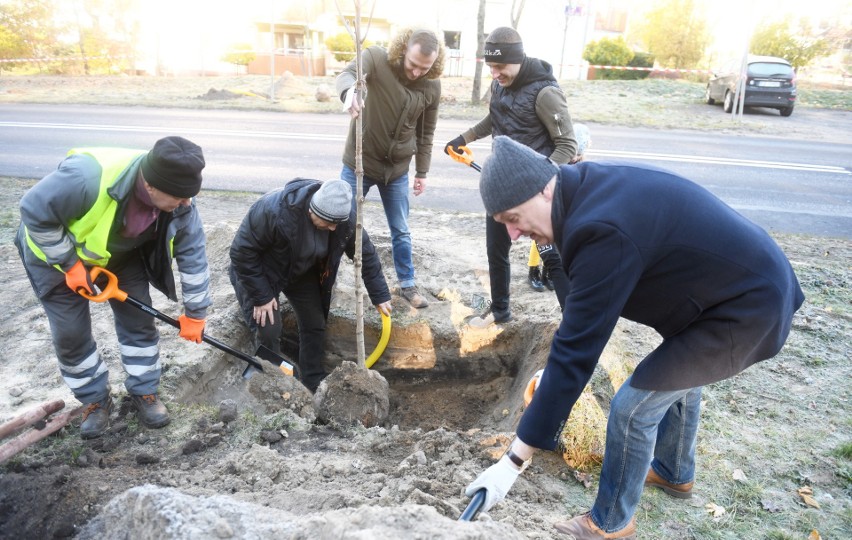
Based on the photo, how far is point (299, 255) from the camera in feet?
12.4

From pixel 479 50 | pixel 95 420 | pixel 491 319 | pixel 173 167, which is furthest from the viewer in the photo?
pixel 479 50

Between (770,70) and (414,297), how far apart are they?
1428 cm

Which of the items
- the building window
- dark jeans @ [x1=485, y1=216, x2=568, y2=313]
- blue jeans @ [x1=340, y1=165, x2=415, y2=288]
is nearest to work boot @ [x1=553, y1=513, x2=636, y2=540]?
dark jeans @ [x1=485, y1=216, x2=568, y2=313]

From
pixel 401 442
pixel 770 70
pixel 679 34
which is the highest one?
pixel 679 34

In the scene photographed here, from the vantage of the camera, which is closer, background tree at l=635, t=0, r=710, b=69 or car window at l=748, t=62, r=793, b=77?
car window at l=748, t=62, r=793, b=77

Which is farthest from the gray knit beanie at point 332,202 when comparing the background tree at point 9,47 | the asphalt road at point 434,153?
the background tree at point 9,47

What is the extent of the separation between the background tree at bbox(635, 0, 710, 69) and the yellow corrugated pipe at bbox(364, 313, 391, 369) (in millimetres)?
25839

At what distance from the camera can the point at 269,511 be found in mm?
2207

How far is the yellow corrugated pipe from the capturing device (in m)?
4.33

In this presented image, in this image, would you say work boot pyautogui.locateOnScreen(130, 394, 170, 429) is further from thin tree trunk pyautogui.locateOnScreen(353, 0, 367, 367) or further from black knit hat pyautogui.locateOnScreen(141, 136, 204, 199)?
black knit hat pyautogui.locateOnScreen(141, 136, 204, 199)

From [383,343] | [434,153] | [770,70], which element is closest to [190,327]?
[383,343]

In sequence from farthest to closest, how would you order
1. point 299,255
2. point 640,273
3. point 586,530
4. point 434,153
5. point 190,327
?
point 434,153 < point 299,255 < point 190,327 < point 586,530 < point 640,273

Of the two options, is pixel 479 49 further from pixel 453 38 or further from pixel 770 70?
pixel 453 38

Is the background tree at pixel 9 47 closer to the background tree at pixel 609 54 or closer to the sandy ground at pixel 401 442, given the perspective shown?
the sandy ground at pixel 401 442
